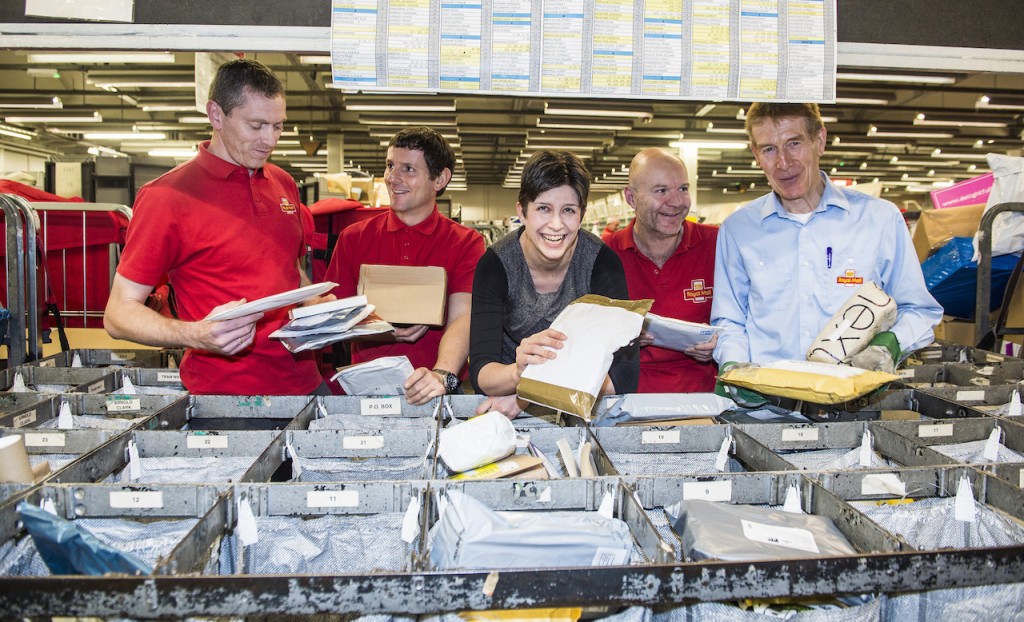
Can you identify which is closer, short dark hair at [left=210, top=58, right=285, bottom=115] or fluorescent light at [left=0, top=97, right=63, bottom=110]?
short dark hair at [left=210, top=58, right=285, bottom=115]

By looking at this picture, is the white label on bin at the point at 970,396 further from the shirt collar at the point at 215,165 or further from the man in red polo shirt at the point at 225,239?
the shirt collar at the point at 215,165

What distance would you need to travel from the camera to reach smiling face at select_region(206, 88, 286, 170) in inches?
85.7

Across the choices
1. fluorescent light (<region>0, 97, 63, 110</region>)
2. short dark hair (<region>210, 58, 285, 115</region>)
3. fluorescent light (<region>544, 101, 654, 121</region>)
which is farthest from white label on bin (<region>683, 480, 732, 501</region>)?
fluorescent light (<region>0, 97, 63, 110</region>)

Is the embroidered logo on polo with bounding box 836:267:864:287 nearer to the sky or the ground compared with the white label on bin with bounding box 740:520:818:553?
nearer to the sky

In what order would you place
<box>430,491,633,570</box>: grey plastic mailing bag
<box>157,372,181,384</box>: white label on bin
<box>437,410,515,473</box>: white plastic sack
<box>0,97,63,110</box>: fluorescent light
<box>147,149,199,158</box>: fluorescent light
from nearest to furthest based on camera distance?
<box>430,491,633,570</box>: grey plastic mailing bag, <box>437,410,515,473</box>: white plastic sack, <box>157,372,181,384</box>: white label on bin, <box>0,97,63,110</box>: fluorescent light, <box>147,149,199,158</box>: fluorescent light

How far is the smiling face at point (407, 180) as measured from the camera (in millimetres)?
2828

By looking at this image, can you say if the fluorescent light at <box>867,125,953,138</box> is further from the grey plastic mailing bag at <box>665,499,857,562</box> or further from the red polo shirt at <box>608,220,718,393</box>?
the grey plastic mailing bag at <box>665,499,857,562</box>

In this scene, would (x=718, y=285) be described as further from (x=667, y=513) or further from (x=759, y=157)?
(x=667, y=513)

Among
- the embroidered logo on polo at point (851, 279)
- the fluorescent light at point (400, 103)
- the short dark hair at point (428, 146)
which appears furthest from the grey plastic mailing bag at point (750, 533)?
the fluorescent light at point (400, 103)

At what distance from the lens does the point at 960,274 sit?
11.6 feet

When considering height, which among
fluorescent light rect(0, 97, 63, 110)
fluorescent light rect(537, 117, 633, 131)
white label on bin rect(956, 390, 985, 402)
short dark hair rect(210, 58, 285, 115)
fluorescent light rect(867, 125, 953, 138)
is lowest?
white label on bin rect(956, 390, 985, 402)

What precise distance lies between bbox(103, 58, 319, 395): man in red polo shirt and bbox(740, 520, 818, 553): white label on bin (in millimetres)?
1595

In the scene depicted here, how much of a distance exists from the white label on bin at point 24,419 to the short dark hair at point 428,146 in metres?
1.67

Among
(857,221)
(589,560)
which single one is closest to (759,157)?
(857,221)
